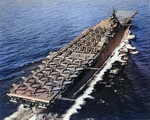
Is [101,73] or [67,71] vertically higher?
[67,71]

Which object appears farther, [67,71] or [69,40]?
[69,40]

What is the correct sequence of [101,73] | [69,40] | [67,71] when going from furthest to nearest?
[69,40] < [101,73] < [67,71]

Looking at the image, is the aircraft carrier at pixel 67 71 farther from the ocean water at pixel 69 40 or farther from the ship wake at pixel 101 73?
the ocean water at pixel 69 40

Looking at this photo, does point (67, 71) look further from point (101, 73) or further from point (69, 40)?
point (69, 40)

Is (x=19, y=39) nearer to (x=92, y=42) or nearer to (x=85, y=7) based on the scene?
(x=92, y=42)

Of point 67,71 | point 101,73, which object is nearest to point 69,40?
point 101,73

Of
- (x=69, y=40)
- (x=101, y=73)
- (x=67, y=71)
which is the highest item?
(x=69, y=40)

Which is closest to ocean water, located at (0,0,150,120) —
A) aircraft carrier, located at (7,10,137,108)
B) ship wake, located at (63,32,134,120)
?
ship wake, located at (63,32,134,120)
